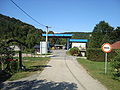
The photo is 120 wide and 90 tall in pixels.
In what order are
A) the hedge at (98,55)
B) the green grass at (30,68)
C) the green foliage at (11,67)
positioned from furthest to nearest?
the hedge at (98,55) → the green foliage at (11,67) → the green grass at (30,68)

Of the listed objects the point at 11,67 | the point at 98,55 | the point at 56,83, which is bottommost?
the point at 56,83

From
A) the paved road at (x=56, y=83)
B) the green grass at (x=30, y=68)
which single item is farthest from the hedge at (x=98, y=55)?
the paved road at (x=56, y=83)

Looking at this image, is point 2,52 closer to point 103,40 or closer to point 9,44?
point 9,44

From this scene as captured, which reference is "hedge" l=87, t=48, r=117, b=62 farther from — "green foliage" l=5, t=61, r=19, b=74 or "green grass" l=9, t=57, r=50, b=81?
"green foliage" l=5, t=61, r=19, b=74

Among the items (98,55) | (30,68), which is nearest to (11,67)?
(30,68)

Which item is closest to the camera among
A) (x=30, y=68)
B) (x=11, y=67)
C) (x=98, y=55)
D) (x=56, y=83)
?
(x=56, y=83)

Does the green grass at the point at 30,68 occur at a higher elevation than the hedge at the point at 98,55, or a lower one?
lower

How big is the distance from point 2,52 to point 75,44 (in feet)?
151

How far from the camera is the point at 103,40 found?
51.6 metres

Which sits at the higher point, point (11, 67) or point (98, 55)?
point (98, 55)

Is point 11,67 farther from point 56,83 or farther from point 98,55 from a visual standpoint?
point 98,55

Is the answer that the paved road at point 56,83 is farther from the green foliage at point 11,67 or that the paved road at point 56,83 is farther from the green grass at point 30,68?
the green foliage at point 11,67

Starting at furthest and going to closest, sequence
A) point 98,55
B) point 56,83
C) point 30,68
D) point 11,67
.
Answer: point 98,55 → point 30,68 → point 11,67 → point 56,83

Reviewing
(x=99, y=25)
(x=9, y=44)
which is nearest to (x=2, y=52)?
(x=9, y=44)
